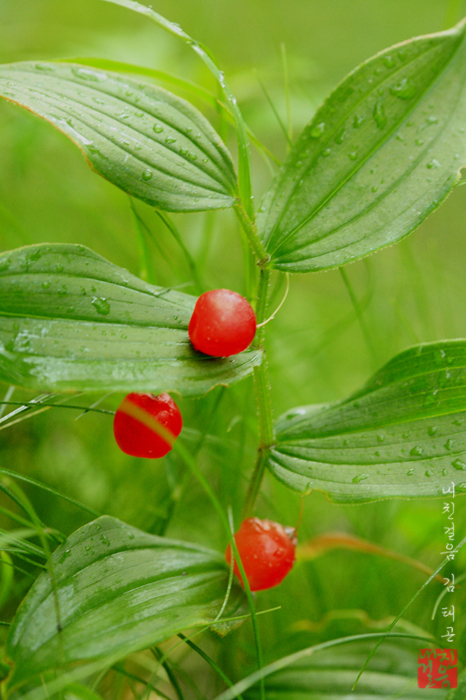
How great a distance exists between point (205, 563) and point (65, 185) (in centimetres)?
135

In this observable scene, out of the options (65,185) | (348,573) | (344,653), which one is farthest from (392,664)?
(65,185)

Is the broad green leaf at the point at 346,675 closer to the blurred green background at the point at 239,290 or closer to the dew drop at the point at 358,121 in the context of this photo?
the blurred green background at the point at 239,290

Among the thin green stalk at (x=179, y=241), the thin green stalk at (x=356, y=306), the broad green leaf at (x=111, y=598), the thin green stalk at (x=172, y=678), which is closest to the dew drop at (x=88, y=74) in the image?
the thin green stalk at (x=179, y=241)

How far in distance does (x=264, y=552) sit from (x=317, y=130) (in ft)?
1.68

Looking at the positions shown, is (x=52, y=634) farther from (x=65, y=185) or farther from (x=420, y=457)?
(x=65, y=185)

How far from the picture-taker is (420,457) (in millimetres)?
603

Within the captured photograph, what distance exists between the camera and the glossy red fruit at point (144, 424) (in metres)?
0.56

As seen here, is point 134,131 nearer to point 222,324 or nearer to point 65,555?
point 222,324

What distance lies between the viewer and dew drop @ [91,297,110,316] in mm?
529

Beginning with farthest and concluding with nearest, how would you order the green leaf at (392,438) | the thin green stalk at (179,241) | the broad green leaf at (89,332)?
the thin green stalk at (179,241), the green leaf at (392,438), the broad green leaf at (89,332)

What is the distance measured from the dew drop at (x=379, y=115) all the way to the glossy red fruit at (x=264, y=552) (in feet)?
1.67

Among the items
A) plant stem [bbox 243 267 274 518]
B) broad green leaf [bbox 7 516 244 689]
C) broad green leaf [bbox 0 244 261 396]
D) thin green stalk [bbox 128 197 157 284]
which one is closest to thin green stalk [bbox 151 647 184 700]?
broad green leaf [bbox 7 516 244 689]

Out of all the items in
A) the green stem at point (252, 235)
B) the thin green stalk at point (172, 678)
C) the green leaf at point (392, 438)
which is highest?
the green stem at point (252, 235)

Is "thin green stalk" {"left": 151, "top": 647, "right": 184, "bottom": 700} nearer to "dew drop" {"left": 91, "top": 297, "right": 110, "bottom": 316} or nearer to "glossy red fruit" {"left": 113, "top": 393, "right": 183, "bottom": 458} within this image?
"glossy red fruit" {"left": 113, "top": 393, "right": 183, "bottom": 458}
